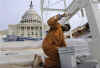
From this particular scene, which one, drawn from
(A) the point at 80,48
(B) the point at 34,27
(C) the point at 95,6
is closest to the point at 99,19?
(C) the point at 95,6

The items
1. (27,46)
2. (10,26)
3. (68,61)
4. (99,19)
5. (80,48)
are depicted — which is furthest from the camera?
(10,26)

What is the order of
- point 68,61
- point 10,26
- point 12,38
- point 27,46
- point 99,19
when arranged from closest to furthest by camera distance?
point 99,19 → point 68,61 → point 27,46 → point 12,38 → point 10,26

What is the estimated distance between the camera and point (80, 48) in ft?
2.45

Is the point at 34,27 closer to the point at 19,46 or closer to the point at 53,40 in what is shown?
the point at 19,46

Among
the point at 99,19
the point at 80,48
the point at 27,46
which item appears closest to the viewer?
the point at 99,19

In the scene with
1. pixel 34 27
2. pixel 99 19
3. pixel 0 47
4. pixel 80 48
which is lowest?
pixel 0 47

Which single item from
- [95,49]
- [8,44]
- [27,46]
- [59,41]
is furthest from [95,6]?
[8,44]

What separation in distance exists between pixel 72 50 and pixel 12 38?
2.25 metres

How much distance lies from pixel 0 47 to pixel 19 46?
44cm

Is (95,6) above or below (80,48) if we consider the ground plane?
above

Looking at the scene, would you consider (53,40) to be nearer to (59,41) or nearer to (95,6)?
(59,41)

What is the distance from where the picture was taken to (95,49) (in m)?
0.43

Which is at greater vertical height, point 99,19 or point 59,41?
point 99,19

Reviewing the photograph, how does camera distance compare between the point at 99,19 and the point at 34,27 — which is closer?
the point at 99,19
